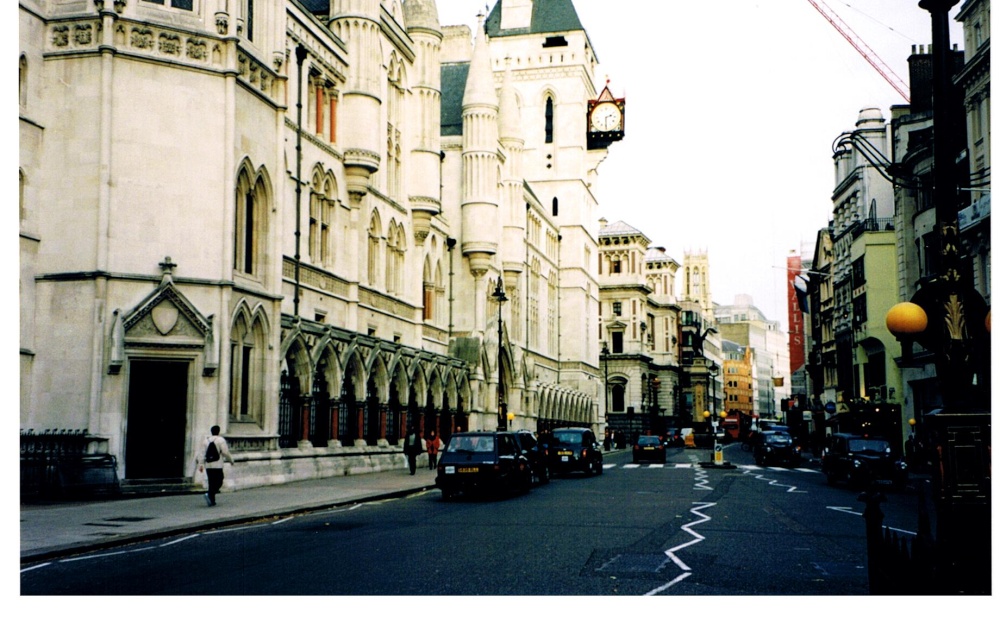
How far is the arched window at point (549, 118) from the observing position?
285ft

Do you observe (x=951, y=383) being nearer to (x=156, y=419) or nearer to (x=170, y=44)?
(x=156, y=419)

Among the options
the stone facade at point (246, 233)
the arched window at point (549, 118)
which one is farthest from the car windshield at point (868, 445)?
the arched window at point (549, 118)

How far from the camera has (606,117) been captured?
88.6 meters

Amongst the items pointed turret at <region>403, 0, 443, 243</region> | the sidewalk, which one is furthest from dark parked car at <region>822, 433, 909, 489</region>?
pointed turret at <region>403, 0, 443, 243</region>

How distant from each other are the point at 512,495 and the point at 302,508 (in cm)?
694

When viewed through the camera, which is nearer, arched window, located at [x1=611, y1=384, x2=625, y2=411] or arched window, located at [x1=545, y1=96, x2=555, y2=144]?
arched window, located at [x1=545, y1=96, x2=555, y2=144]

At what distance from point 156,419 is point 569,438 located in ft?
53.8

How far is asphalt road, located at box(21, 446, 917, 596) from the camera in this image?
36.0ft

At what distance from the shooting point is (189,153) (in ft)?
84.3

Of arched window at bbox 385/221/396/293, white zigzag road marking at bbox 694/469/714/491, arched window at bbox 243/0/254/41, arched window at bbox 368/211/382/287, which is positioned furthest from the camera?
arched window at bbox 385/221/396/293

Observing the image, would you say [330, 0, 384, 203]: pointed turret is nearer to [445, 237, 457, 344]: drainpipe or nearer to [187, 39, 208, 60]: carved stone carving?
[187, 39, 208, 60]: carved stone carving

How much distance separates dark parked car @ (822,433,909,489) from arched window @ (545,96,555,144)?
2299 inches

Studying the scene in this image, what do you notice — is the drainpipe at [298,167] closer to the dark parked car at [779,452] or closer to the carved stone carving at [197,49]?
the carved stone carving at [197,49]

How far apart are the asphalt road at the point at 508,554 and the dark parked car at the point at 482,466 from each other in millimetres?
2276
